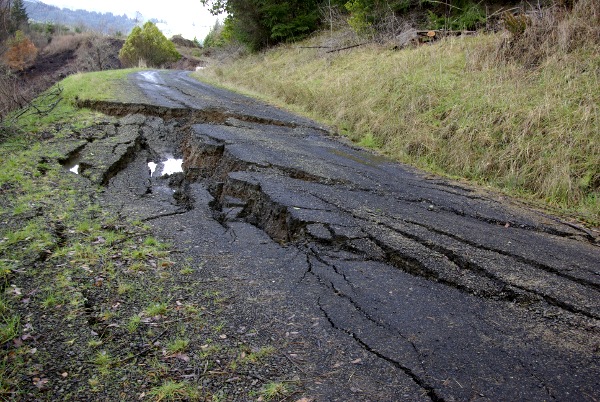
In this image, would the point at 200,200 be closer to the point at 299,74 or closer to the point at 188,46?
the point at 299,74

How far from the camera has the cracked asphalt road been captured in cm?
236

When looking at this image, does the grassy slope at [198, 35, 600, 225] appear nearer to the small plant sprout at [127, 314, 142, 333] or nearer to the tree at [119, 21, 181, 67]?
the small plant sprout at [127, 314, 142, 333]

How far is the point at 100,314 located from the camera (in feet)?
9.20

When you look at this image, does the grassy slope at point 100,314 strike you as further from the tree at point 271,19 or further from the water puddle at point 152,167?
the tree at point 271,19

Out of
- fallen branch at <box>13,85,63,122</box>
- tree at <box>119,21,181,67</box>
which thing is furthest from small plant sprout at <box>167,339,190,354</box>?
tree at <box>119,21,181,67</box>

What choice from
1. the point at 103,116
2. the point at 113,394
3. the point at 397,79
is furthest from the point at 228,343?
the point at 397,79

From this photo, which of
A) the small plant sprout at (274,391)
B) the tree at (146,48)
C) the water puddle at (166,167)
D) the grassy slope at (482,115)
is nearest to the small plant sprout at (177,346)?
the small plant sprout at (274,391)

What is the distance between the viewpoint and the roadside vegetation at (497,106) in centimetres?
580

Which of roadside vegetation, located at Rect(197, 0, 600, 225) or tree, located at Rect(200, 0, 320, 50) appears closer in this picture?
roadside vegetation, located at Rect(197, 0, 600, 225)

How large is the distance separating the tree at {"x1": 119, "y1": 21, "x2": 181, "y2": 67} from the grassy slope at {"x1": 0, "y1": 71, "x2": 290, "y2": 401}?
30197mm

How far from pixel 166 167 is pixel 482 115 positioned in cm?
513

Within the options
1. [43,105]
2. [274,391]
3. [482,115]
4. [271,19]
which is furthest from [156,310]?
[271,19]

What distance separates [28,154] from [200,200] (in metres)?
2.86

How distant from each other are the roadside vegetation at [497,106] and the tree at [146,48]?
23943 mm
